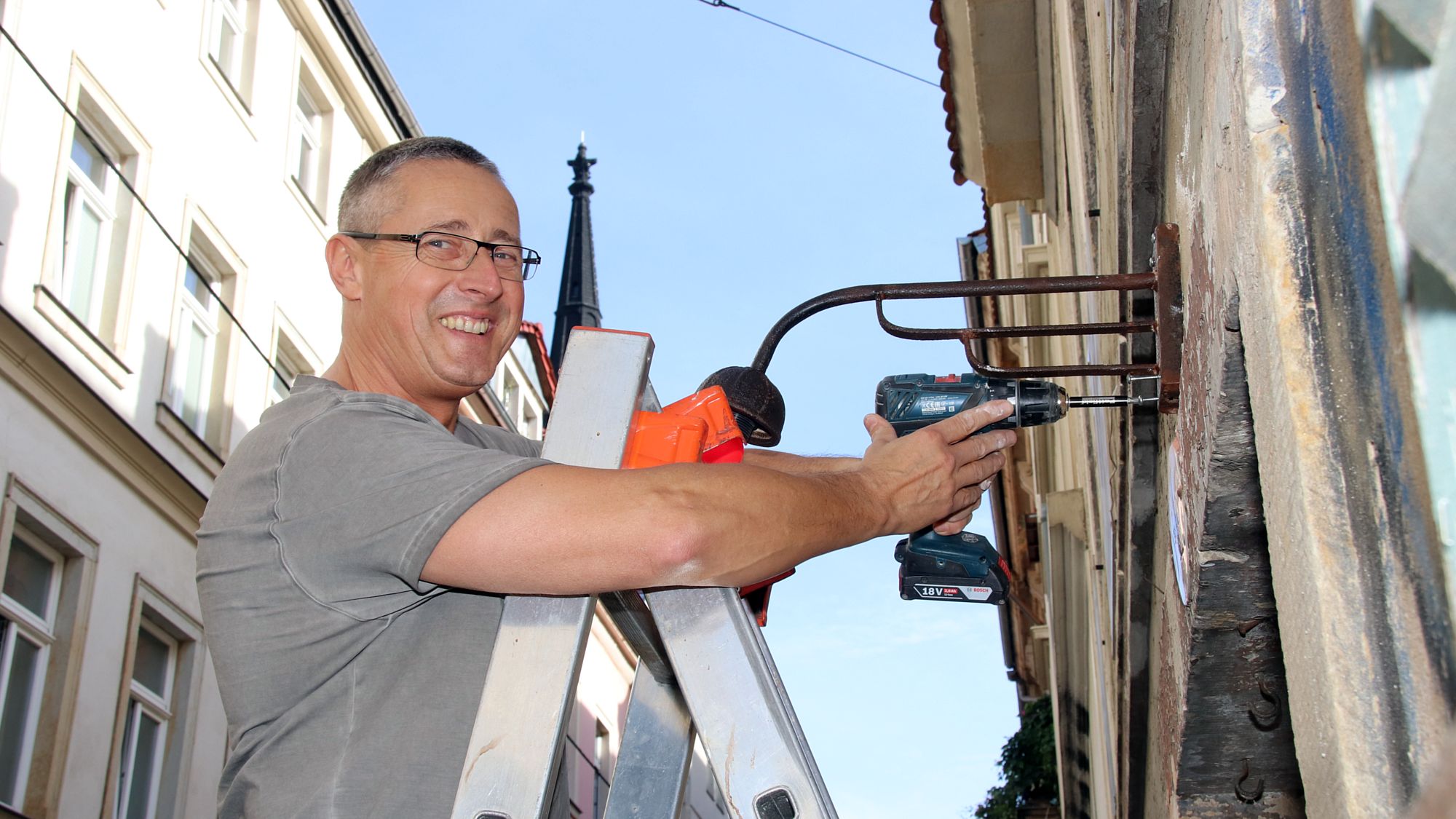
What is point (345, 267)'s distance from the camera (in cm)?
310

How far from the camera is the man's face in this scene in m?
2.94

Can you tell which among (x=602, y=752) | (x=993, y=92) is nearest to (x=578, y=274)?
(x=602, y=752)

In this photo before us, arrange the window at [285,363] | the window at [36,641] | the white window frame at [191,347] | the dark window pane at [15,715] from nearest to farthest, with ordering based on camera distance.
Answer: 1. the dark window pane at [15,715]
2. the window at [36,641]
3. the white window frame at [191,347]
4. the window at [285,363]

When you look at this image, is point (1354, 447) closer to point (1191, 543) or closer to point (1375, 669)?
point (1375, 669)

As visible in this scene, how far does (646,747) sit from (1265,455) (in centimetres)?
118

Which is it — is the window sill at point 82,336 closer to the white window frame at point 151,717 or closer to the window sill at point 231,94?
the white window frame at point 151,717

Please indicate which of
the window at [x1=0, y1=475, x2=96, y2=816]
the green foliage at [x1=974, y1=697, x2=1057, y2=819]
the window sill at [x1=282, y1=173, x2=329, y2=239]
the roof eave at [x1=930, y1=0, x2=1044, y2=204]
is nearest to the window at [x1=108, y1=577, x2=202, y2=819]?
the window at [x1=0, y1=475, x2=96, y2=816]

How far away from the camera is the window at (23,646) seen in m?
10.2

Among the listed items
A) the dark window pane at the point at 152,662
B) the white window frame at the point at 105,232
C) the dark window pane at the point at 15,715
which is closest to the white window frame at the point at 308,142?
the white window frame at the point at 105,232

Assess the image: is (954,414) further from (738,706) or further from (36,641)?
(36,641)

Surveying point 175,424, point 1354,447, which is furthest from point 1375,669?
point 175,424

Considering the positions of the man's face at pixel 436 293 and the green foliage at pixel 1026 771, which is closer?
the man's face at pixel 436 293

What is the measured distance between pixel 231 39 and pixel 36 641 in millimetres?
8092

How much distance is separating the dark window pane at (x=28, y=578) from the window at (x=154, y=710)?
3.44 ft
